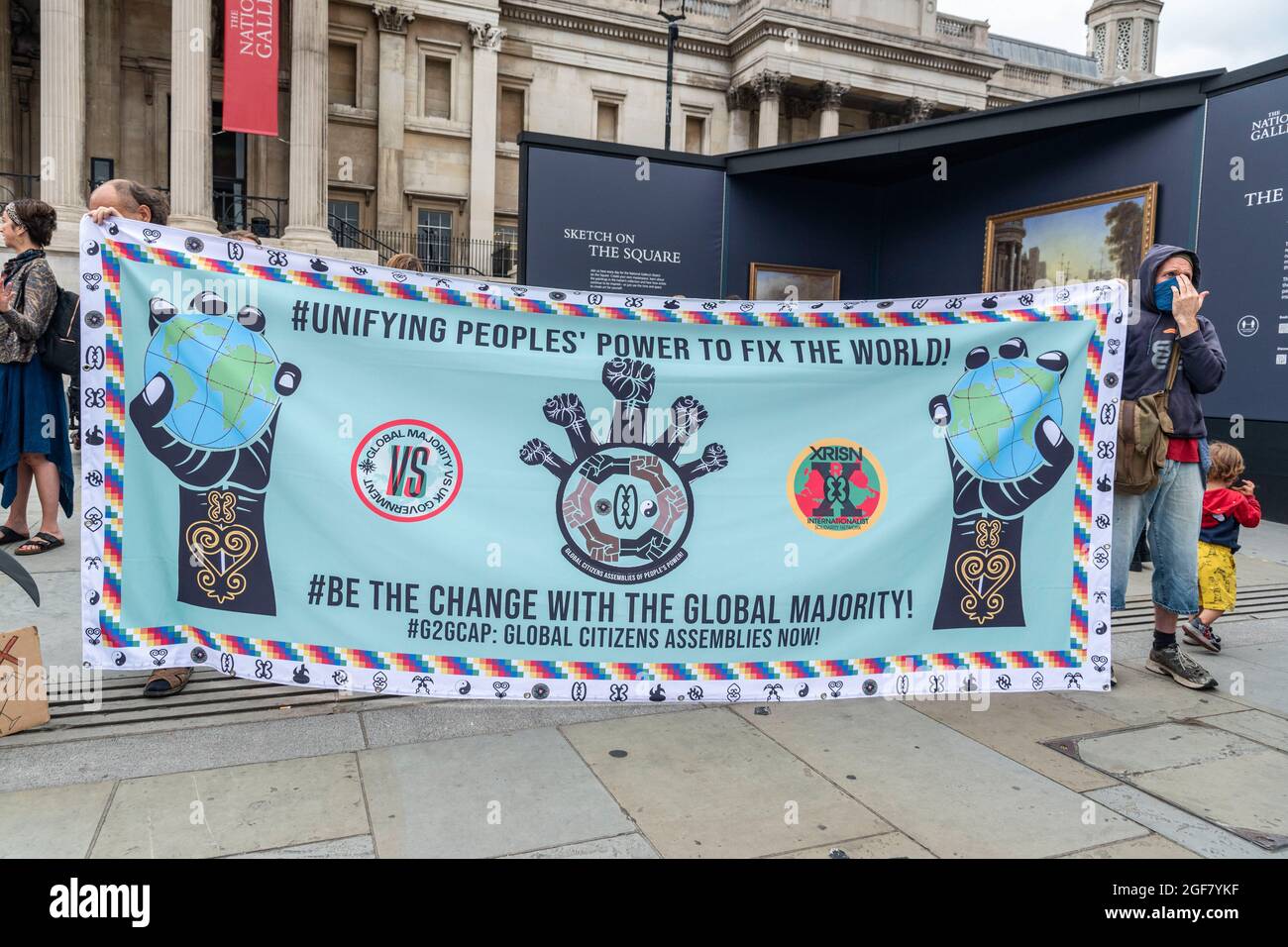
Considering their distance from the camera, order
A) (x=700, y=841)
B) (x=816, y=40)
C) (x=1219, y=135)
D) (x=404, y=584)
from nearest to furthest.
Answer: (x=700, y=841) → (x=404, y=584) → (x=1219, y=135) → (x=816, y=40)

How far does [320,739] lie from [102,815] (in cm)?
90

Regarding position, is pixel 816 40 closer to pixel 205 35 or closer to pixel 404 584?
pixel 205 35

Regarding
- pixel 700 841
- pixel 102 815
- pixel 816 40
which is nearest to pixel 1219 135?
pixel 700 841

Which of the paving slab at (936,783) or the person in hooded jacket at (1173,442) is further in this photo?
the person in hooded jacket at (1173,442)

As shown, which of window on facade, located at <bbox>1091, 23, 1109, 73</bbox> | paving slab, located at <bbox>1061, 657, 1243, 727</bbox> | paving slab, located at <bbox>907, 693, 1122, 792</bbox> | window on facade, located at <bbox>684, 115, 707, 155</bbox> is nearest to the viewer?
paving slab, located at <bbox>907, 693, 1122, 792</bbox>

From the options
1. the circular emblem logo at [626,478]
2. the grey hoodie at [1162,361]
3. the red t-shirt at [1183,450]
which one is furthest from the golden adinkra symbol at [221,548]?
the red t-shirt at [1183,450]

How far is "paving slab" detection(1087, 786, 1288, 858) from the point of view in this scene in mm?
3057

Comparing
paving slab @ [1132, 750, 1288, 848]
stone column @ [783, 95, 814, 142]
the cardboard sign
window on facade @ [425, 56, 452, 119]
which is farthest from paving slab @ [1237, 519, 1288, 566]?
stone column @ [783, 95, 814, 142]

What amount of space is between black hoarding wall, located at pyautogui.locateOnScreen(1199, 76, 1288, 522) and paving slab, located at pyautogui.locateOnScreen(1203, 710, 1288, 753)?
21.9 feet

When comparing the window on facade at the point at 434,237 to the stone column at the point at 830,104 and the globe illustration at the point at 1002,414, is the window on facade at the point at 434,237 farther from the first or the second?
the globe illustration at the point at 1002,414

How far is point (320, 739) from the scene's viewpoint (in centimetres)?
385

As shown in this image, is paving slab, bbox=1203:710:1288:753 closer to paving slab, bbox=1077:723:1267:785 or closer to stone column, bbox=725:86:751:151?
paving slab, bbox=1077:723:1267:785

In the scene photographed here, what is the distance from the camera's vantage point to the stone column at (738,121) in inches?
1684

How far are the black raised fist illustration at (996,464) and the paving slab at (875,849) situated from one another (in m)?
1.23
